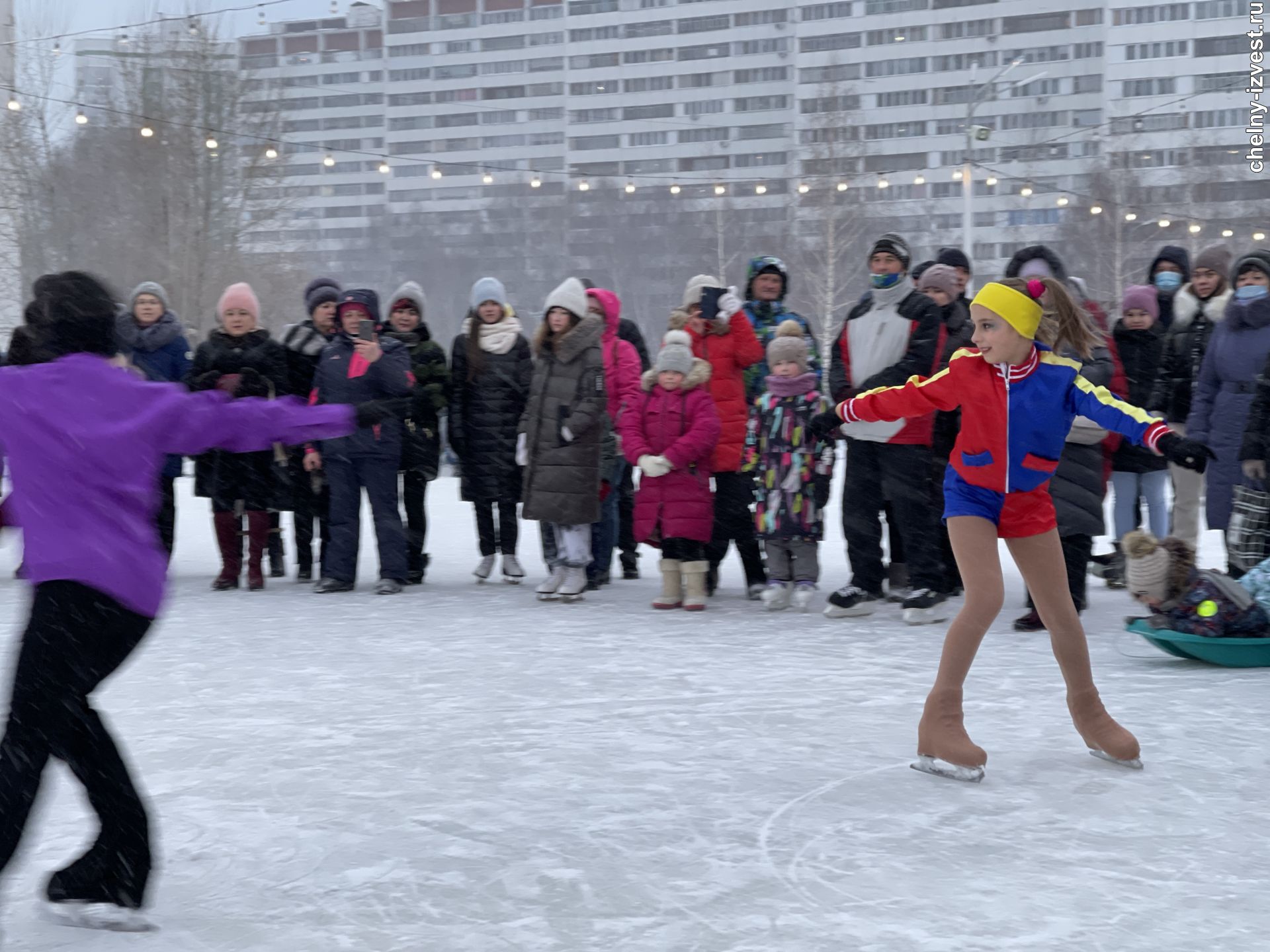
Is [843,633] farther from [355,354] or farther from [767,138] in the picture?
[767,138]

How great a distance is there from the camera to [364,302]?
8180 mm

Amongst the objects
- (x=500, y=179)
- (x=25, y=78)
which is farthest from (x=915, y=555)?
(x=500, y=179)

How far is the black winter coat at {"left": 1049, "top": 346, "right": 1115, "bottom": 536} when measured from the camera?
661cm

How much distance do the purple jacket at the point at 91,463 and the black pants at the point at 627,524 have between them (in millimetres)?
6062

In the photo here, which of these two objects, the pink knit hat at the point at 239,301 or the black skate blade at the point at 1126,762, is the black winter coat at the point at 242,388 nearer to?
the pink knit hat at the point at 239,301

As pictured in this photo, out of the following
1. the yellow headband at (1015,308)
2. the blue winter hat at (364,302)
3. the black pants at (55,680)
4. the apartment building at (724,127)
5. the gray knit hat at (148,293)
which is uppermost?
the apartment building at (724,127)

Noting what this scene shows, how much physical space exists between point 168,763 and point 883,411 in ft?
8.08

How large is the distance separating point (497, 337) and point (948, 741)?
16.3 ft

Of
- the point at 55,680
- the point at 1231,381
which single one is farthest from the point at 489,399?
the point at 55,680

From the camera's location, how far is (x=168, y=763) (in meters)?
4.45

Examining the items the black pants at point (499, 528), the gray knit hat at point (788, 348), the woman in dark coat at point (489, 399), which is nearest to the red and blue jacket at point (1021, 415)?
the gray knit hat at point (788, 348)

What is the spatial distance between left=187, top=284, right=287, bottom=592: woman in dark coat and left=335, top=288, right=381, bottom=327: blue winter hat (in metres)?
0.54

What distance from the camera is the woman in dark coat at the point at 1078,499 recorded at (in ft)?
21.7

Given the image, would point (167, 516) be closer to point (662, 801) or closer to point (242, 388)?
point (242, 388)
